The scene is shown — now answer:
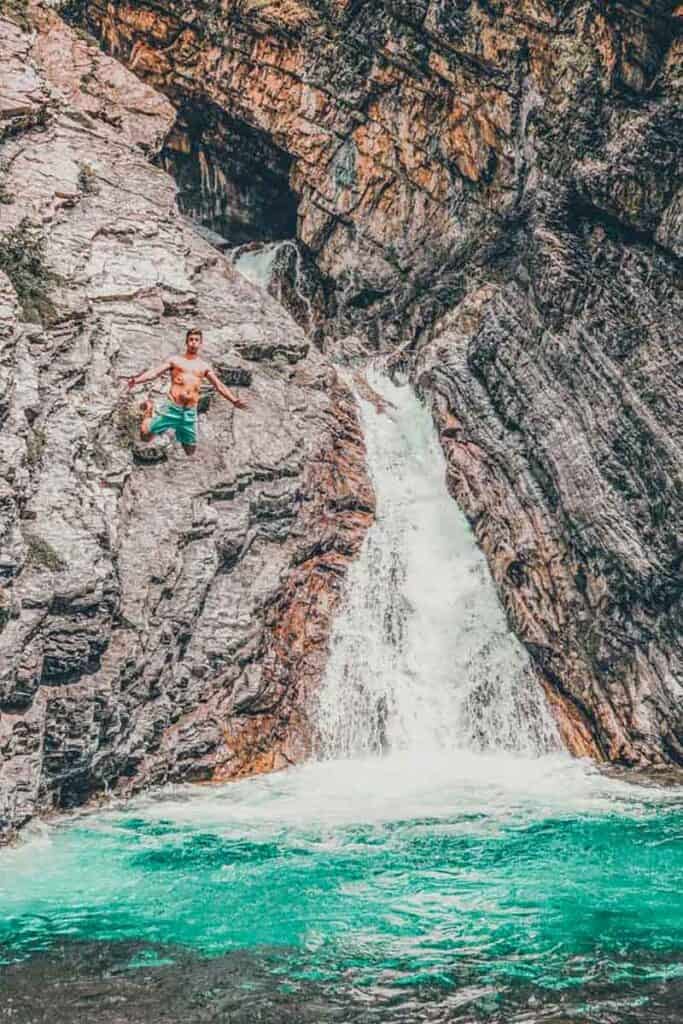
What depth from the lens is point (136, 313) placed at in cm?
1798

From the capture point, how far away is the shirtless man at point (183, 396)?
49.2 ft

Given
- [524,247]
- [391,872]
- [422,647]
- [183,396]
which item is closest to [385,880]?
[391,872]

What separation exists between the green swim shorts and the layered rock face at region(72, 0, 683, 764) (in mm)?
6687

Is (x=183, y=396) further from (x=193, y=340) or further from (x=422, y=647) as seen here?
(x=422, y=647)

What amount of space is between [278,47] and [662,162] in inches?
456

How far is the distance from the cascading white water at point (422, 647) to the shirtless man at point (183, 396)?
4770mm

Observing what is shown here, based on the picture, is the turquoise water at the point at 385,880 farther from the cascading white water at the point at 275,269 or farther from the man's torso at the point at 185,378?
the cascading white water at the point at 275,269

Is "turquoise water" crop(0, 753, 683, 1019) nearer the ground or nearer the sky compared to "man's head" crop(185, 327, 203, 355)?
nearer the ground

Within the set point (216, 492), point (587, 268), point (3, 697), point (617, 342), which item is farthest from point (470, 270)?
point (3, 697)

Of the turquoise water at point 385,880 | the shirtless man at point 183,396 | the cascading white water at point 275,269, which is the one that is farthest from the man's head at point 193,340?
the cascading white water at point 275,269

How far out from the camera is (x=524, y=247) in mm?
21562

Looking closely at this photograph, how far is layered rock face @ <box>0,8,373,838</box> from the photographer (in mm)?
13289

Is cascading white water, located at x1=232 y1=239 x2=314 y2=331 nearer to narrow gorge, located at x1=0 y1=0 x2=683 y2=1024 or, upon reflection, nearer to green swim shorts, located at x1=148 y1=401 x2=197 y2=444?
narrow gorge, located at x1=0 y1=0 x2=683 y2=1024

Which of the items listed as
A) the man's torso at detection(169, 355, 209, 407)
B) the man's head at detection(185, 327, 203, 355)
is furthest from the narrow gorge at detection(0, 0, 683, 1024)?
the man's head at detection(185, 327, 203, 355)
